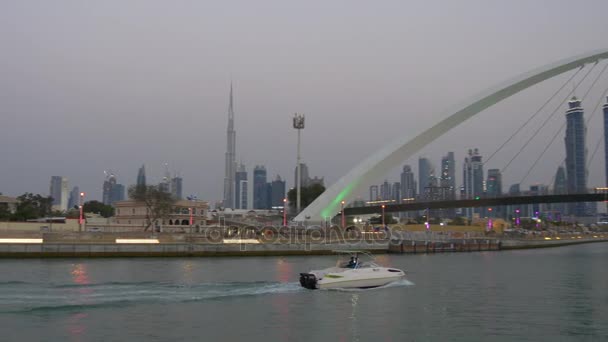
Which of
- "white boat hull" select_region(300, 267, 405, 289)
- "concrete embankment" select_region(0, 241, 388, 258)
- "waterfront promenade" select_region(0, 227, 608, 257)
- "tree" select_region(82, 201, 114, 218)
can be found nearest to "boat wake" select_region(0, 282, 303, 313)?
"white boat hull" select_region(300, 267, 405, 289)

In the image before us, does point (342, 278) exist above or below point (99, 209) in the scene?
below

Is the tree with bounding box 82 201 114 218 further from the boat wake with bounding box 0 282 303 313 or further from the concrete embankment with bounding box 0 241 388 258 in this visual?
the boat wake with bounding box 0 282 303 313

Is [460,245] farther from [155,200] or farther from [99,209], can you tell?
[99,209]

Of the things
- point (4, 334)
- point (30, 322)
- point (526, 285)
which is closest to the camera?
point (4, 334)

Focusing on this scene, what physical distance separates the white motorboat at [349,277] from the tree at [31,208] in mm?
63942

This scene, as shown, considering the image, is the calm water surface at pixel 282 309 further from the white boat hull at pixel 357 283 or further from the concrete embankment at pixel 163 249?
the concrete embankment at pixel 163 249

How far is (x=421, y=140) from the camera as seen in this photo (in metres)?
69.6

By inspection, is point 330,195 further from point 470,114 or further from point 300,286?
point 300,286

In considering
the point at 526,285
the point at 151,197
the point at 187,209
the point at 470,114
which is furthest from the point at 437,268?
the point at 187,209

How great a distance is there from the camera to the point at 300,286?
101 feet

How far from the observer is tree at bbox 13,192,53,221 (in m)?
84.1

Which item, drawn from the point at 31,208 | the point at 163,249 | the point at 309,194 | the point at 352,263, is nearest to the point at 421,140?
the point at 163,249

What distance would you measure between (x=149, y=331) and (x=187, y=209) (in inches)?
3193

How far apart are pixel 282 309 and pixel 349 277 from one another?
5905 mm
